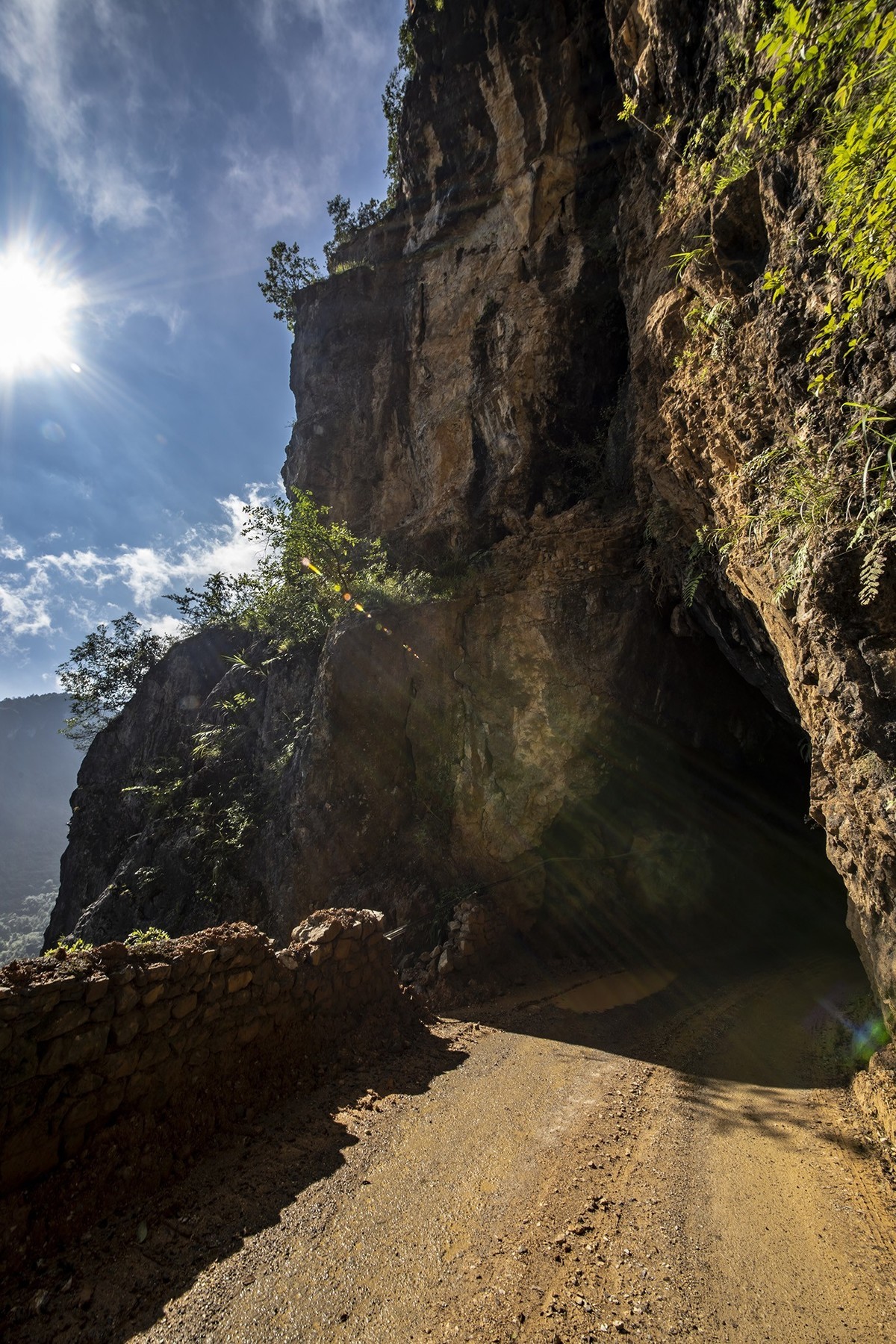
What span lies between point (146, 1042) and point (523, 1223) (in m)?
3.03

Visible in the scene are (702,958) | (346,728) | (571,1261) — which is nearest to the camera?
(571,1261)

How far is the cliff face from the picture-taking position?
586cm

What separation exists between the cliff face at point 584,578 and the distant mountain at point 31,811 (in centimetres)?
7854

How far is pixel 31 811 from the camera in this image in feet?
398

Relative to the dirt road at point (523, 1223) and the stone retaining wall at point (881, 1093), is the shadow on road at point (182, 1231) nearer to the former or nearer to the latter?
the dirt road at point (523, 1223)

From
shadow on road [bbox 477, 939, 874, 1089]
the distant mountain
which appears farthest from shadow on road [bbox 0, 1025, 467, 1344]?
the distant mountain

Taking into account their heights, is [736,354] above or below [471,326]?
below

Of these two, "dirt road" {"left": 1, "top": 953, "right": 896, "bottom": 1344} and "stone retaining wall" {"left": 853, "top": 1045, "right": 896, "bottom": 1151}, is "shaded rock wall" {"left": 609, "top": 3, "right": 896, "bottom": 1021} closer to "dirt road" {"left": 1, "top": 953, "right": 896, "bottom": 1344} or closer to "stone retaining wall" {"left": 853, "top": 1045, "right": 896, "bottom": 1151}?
"stone retaining wall" {"left": 853, "top": 1045, "right": 896, "bottom": 1151}

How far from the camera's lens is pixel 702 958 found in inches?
403

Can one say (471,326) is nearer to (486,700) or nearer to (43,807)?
(486,700)

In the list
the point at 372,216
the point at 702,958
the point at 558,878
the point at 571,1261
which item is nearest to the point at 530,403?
the point at 558,878

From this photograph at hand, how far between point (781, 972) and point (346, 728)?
9467 millimetres

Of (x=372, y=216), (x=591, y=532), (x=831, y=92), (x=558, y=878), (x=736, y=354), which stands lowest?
(x=558, y=878)

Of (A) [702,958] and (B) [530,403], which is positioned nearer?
(A) [702,958]
